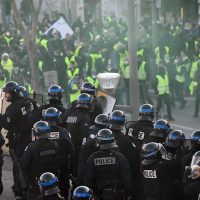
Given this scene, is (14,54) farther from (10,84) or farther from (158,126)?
(158,126)

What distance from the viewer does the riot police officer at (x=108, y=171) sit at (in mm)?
10938

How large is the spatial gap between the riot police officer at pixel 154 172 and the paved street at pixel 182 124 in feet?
15.3

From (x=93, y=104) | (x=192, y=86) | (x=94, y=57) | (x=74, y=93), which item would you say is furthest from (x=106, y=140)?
(x=94, y=57)

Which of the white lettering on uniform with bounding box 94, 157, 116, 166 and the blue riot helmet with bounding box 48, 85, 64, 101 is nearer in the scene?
the white lettering on uniform with bounding box 94, 157, 116, 166

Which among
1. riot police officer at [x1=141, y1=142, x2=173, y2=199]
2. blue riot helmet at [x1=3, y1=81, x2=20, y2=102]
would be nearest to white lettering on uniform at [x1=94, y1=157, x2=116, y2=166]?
riot police officer at [x1=141, y1=142, x2=173, y2=199]

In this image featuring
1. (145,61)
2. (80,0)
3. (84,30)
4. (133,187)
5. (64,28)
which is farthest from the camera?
(80,0)

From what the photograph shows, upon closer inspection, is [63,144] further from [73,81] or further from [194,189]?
[73,81]

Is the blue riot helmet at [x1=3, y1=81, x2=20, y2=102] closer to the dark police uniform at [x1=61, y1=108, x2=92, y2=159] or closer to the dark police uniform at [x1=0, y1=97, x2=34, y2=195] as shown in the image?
the dark police uniform at [x1=0, y1=97, x2=34, y2=195]

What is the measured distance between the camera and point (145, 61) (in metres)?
23.9

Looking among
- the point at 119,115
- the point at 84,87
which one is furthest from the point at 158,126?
the point at 84,87

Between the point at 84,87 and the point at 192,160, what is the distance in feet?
13.6

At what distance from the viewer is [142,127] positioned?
41.3 ft

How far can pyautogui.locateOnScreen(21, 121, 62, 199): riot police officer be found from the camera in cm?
1177

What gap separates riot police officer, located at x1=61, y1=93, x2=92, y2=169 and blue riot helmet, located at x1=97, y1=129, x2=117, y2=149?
2.08m
